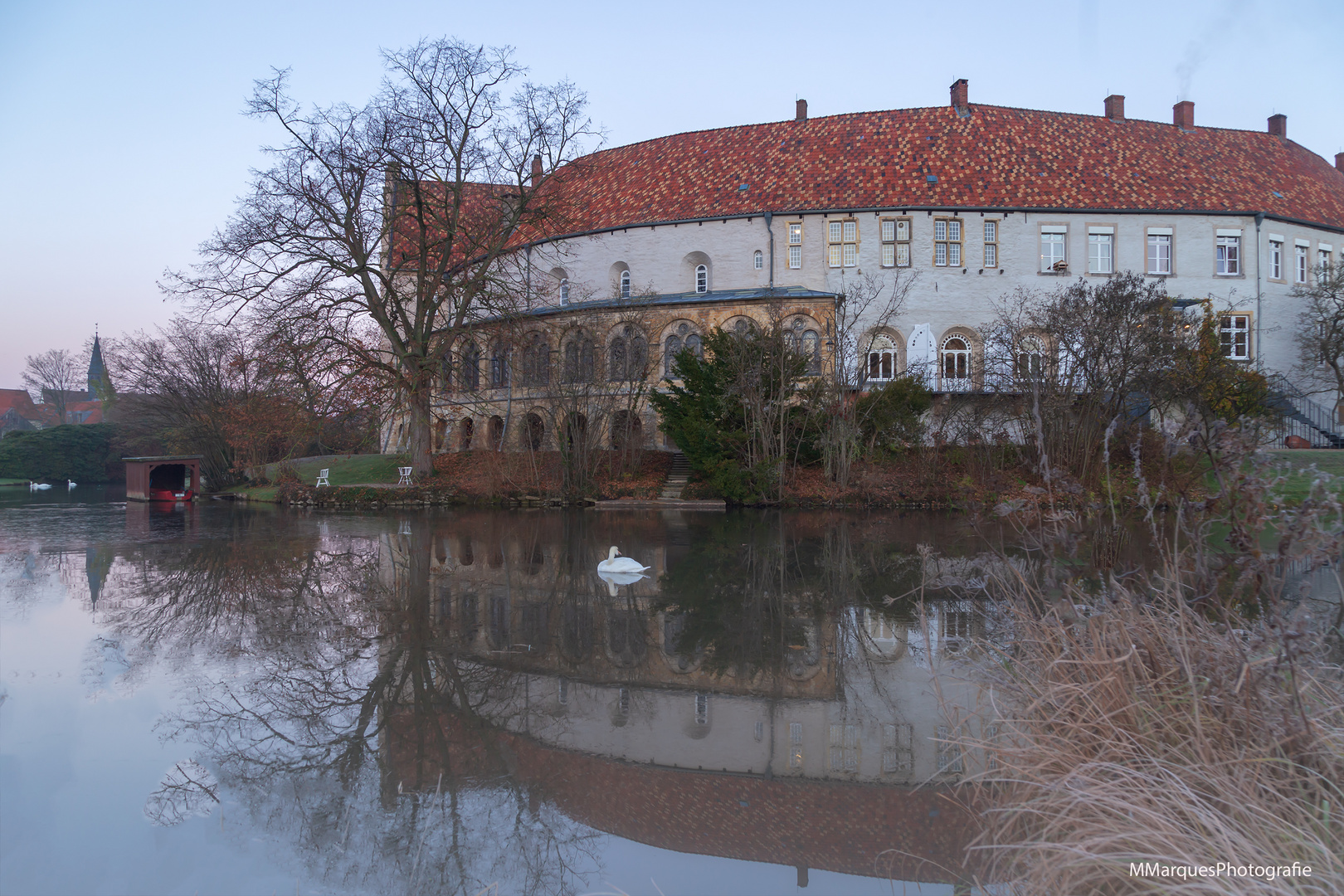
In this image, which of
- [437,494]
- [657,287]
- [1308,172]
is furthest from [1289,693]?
[1308,172]

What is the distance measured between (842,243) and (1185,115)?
62.4 feet

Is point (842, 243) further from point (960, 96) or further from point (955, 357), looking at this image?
point (960, 96)

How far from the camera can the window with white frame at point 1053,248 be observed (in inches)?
1286

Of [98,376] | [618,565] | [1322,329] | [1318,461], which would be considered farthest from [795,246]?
[98,376]

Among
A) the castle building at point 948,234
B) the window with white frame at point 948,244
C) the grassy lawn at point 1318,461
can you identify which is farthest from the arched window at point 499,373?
the grassy lawn at point 1318,461

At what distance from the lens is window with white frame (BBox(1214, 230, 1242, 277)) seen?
109ft

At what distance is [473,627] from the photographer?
8.06 m

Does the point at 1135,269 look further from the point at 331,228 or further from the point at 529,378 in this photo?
the point at 331,228

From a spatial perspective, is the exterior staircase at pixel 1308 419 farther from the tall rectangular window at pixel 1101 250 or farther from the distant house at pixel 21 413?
the distant house at pixel 21 413

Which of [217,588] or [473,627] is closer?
[473,627]

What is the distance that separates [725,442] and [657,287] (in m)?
13.3

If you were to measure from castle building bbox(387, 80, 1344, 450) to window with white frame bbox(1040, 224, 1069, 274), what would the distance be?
0.07m

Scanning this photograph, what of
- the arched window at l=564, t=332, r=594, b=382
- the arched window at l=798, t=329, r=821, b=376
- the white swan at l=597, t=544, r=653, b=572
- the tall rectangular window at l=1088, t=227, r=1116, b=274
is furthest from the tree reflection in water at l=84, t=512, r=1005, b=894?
the tall rectangular window at l=1088, t=227, r=1116, b=274

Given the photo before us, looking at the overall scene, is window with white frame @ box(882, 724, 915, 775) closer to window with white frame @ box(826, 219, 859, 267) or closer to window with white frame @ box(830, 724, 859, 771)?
window with white frame @ box(830, 724, 859, 771)
